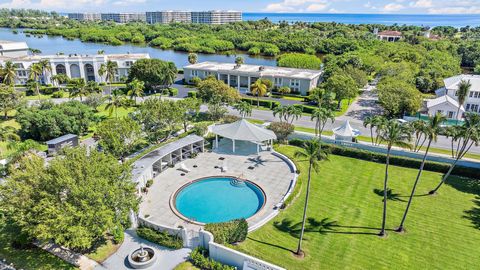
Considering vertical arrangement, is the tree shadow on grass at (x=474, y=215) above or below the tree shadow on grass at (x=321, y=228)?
above

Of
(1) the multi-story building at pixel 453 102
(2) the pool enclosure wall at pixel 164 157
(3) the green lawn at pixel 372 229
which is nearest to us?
(3) the green lawn at pixel 372 229

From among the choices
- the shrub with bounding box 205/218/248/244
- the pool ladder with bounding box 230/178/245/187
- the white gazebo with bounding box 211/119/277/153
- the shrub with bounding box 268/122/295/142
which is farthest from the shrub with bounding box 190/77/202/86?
the shrub with bounding box 205/218/248/244

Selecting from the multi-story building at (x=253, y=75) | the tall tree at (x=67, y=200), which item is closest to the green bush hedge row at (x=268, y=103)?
the multi-story building at (x=253, y=75)

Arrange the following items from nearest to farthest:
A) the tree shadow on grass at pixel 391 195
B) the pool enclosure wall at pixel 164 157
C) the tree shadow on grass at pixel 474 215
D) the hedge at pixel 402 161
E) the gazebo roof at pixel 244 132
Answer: the tree shadow on grass at pixel 474 215 < the tree shadow on grass at pixel 391 195 < the pool enclosure wall at pixel 164 157 < the hedge at pixel 402 161 < the gazebo roof at pixel 244 132

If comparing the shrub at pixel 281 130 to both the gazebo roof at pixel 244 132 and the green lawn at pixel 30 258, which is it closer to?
the gazebo roof at pixel 244 132

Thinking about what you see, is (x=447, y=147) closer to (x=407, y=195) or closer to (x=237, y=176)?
(x=407, y=195)

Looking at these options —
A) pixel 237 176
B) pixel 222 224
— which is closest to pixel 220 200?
pixel 237 176
